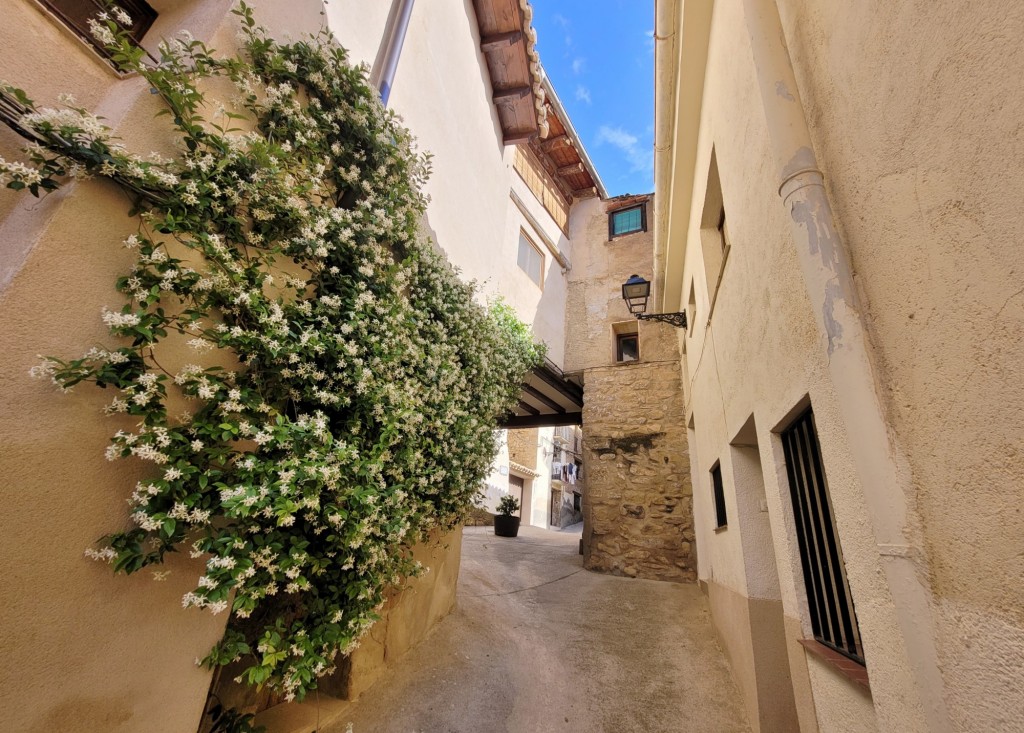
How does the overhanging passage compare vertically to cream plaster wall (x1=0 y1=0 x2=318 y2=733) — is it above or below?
above

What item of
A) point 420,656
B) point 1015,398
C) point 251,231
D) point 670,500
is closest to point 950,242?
point 1015,398

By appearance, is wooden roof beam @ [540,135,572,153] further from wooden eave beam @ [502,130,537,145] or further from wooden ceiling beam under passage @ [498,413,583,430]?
wooden ceiling beam under passage @ [498,413,583,430]

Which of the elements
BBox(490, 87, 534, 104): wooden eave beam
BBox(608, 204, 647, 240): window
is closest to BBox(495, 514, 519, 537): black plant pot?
BBox(608, 204, 647, 240): window

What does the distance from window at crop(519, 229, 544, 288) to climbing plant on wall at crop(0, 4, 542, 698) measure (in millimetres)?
6020

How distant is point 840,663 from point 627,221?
34.6ft

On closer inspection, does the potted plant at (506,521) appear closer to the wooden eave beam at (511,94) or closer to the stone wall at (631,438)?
the stone wall at (631,438)

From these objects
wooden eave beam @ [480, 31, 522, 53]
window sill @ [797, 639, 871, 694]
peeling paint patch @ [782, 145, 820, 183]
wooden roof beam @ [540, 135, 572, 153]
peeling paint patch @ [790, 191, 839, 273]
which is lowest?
window sill @ [797, 639, 871, 694]

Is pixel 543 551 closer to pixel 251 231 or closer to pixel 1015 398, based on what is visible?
pixel 251 231

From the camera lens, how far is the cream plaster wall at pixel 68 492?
5.56ft

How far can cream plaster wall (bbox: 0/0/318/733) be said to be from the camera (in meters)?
1.69

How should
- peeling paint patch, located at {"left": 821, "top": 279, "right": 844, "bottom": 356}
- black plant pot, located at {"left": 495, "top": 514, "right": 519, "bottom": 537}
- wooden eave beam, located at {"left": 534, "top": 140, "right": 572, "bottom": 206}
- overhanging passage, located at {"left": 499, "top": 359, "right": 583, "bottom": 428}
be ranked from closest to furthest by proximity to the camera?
1. peeling paint patch, located at {"left": 821, "top": 279, "right": 844, "bottom": 356}
2. overhanging passage, located at {"left": 499, "top": 359, "right": 583, "bottom": 428}
3. wooden eave beam, located at {"left": 534, "top": 140, "right": 572, "bottom": 206}
4. black plant pot, located at {"left": 495, "top": 514, "right": 519, "bottom": 537}

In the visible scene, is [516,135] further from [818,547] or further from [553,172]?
[818,547]

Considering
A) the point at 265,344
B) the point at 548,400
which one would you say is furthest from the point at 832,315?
the point at 548,400

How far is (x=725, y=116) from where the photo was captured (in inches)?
132
